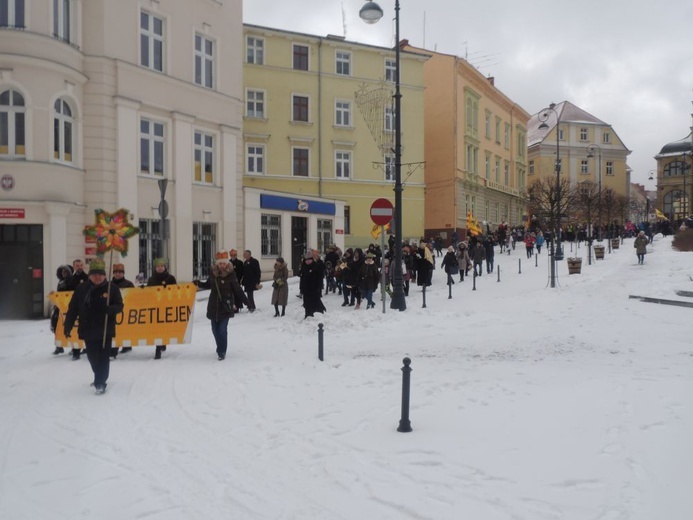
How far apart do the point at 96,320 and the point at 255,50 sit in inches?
1242

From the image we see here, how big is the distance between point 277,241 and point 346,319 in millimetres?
13845

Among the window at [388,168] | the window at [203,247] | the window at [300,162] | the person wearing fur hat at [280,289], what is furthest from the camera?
the window at [388,168]

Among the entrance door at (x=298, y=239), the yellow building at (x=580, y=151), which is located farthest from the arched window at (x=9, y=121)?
the yellow building at (x=580, y=151)

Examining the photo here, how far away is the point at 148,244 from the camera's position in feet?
68.6

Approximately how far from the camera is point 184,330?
10.7 meters

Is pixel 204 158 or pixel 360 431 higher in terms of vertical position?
pixel 204 158

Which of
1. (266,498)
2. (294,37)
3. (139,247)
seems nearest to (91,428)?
(266,498)

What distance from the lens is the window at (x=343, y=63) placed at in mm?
38250

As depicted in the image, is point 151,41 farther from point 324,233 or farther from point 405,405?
point 405,405

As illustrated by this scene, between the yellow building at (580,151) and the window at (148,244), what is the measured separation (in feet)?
211

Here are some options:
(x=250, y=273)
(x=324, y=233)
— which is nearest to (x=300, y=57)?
(x=324, y=233)

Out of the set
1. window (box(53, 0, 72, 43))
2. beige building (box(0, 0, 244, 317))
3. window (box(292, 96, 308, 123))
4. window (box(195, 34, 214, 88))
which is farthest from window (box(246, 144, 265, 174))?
window (box(53, 0, 72, 43))

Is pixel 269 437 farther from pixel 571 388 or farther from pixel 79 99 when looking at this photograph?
pixel 79 99

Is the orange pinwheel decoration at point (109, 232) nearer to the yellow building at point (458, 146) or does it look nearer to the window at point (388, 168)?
the window at point (388, 168)
